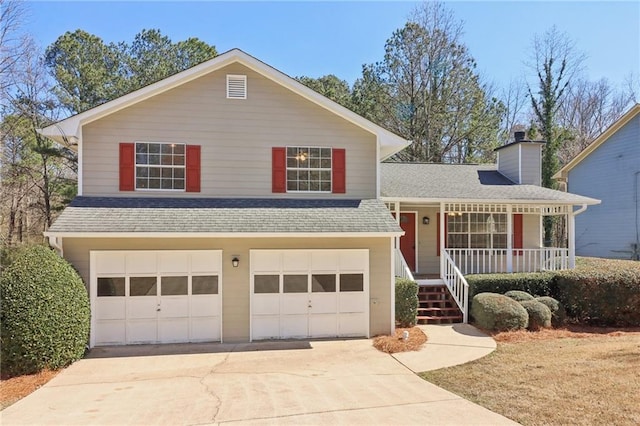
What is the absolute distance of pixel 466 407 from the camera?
6.05 meters

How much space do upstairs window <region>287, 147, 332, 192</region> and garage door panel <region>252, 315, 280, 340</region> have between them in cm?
353

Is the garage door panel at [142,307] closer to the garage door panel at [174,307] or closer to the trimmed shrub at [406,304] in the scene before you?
the garage door panel at [174,307]

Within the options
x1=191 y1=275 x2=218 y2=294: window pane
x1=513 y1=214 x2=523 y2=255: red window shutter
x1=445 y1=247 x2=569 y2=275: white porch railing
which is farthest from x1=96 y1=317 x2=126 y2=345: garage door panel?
x1=513 y1=214 x2=523 y2=255: red window shutter

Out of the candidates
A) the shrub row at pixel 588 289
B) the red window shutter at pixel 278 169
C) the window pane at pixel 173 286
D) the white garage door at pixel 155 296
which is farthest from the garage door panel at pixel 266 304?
the shrub row at pixel 588 289

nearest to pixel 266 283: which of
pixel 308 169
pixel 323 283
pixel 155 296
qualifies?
pixel 323 283

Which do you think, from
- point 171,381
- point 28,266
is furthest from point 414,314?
point 28,266

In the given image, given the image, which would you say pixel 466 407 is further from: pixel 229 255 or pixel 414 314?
pixel 229 255

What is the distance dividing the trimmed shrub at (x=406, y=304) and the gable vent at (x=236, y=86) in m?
6.67

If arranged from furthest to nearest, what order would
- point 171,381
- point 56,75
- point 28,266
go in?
point 56,75 → point 28,266 → point 171,381

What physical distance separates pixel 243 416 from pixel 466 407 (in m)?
3.25

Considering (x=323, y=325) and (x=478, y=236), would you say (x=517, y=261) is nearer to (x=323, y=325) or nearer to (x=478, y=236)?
(x=478, y=236)

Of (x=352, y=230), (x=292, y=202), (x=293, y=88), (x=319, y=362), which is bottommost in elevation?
(x=319, y=362)

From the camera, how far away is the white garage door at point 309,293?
10461mm

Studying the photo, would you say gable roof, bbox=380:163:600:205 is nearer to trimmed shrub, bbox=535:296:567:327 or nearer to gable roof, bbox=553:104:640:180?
trimmed shrub, bbox=535:296:567:327
